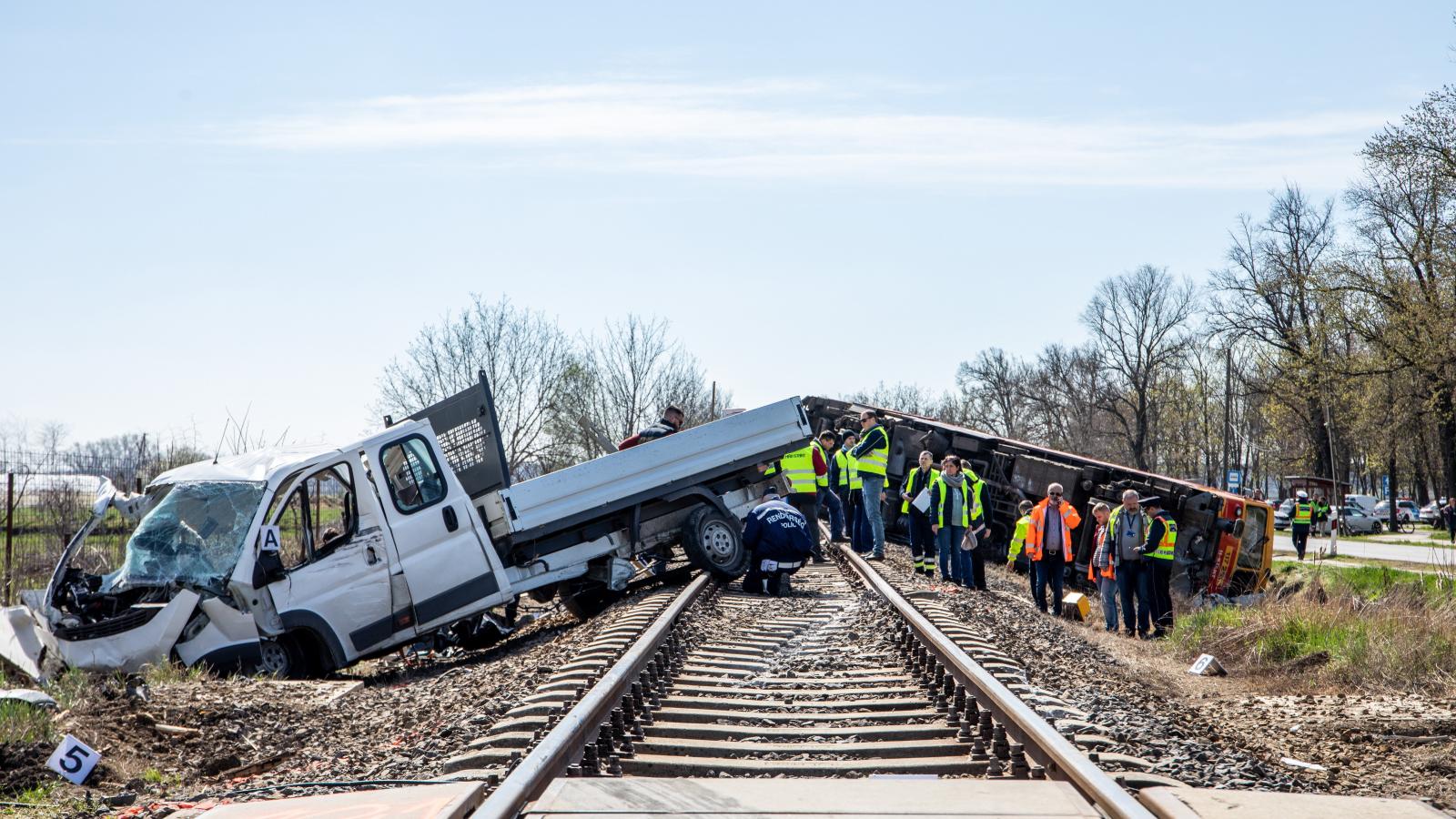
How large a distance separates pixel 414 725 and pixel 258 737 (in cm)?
97

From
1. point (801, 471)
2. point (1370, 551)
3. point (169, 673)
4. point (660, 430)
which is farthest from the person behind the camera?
point (1370, 551)

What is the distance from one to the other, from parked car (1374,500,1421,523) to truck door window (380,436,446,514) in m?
53.2

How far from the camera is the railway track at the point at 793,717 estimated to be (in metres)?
5.38

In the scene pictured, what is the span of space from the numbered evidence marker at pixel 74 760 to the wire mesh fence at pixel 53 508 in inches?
250

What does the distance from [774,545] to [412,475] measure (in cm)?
379

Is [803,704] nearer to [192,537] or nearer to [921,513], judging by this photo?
[192,537]

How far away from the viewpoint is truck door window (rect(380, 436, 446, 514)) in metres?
11.3

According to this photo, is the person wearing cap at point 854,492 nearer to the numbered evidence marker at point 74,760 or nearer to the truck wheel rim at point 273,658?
the truck wheel rim at point 273,658

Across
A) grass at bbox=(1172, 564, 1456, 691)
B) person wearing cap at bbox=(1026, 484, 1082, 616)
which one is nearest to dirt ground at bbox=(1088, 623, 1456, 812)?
grass at bbox=(1172, 564, 1456, 691)

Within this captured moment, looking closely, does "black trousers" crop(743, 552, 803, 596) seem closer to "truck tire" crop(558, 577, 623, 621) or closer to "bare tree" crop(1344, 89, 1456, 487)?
"truck tire" crop(558, 577, 623, 621)

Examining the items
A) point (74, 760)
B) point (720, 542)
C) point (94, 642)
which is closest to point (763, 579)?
point (720, 542)

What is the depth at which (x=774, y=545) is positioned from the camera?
521 inches

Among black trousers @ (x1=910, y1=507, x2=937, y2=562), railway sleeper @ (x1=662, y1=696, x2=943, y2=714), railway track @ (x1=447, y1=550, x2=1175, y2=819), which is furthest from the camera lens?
black trousers @ (x1=910, y1=507, x2=937, y2=562)

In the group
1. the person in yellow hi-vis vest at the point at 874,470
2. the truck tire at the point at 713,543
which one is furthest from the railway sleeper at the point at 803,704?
the person in yellow hi-vis vest at the point at 874,470
